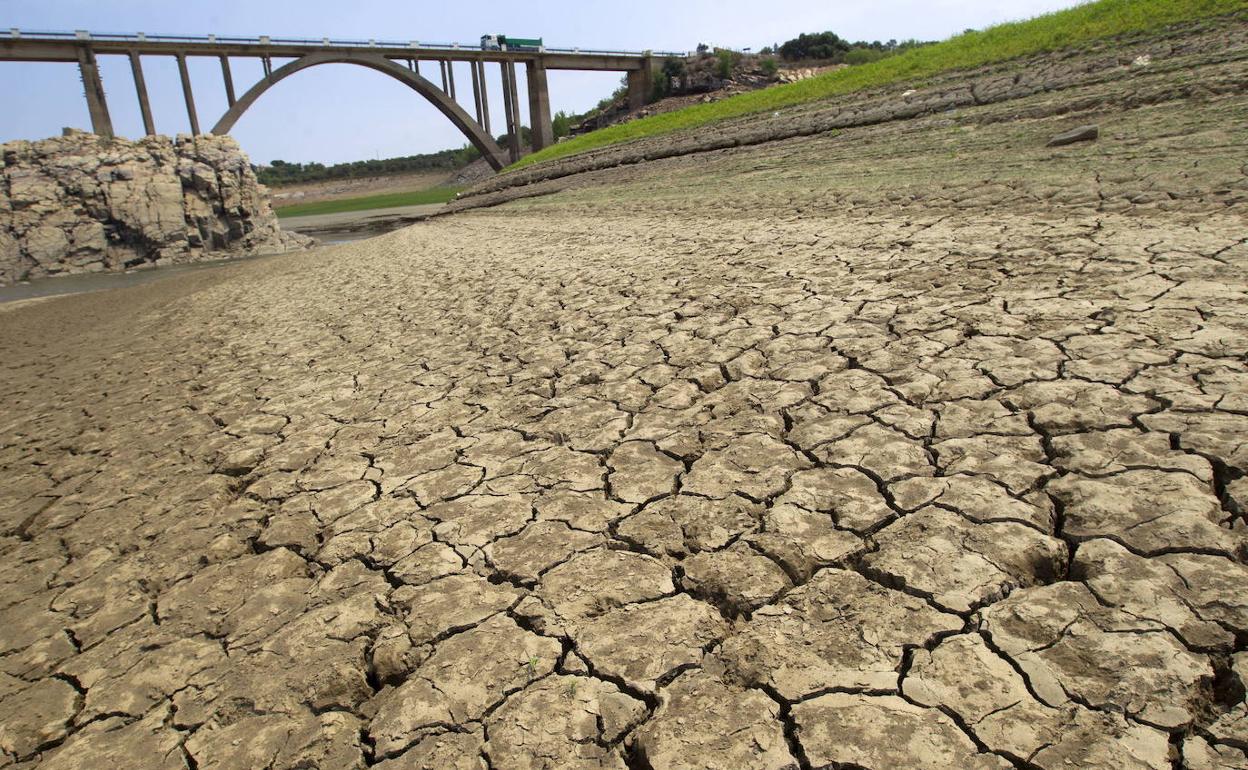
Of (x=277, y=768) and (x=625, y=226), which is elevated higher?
(x=625, y=226)

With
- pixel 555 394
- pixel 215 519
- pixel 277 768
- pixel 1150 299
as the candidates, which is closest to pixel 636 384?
pixel 555 394

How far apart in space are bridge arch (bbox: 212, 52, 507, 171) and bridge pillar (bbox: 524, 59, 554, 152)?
9.22 ft

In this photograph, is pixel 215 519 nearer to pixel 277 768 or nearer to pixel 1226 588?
pixel 277 768

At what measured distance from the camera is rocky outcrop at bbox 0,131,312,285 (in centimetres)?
1912

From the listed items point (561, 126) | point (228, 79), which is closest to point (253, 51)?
point (228, 79)

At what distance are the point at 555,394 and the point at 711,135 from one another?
1230cm

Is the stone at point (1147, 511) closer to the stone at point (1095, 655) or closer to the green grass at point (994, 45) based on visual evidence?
the stone at point (1095, 655)

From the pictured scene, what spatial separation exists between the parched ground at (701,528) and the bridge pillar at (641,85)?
3993cm

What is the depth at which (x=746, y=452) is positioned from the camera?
233 cm

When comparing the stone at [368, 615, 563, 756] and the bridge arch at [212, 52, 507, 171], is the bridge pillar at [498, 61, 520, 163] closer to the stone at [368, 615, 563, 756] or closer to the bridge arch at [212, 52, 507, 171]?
the bridge arch at [212, 52, 507, 171]

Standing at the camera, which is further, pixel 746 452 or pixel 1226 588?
pixel 746 452

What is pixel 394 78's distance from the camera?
33.9 m

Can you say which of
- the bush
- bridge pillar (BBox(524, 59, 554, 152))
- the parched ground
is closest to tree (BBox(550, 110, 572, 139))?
bridge pillar (BBox(524, 59, 554, 152))

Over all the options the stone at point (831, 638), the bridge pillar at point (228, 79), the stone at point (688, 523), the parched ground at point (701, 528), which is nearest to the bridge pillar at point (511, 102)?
the bridge pillar at point (228, 79)
